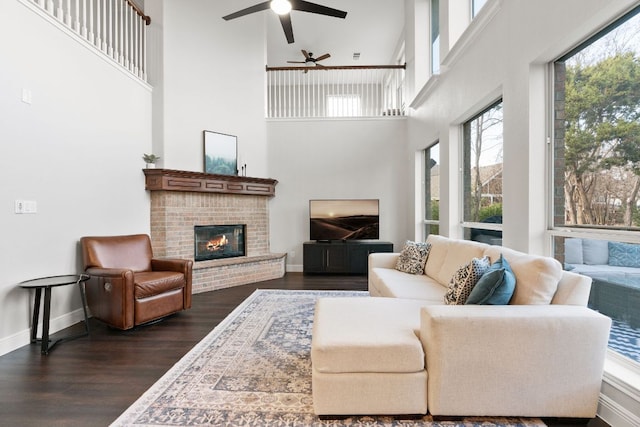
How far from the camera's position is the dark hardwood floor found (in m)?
1.79

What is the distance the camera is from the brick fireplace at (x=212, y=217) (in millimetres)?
4512

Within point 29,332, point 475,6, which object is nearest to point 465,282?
point 475,6

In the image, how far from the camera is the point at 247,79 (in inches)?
222

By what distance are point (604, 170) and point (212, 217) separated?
4.66m

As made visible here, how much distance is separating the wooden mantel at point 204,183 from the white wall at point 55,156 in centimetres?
30

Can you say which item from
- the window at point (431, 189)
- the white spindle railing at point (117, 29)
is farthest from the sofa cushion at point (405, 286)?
the white spindle railing at point (117, 29)

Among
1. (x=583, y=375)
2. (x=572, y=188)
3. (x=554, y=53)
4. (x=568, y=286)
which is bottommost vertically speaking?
(x=583, y=375)

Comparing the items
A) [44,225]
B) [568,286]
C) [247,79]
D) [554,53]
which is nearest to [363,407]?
[568,286]

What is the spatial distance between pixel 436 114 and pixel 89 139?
428 cm

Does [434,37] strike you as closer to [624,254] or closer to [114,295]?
[624,254]

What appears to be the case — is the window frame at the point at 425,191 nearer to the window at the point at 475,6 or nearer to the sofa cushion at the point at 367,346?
the window at the point at 475,6

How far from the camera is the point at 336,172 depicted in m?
6.14

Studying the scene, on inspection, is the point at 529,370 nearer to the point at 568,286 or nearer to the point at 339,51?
the point at 568,286

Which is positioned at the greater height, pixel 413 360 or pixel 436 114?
pixel 436 114
